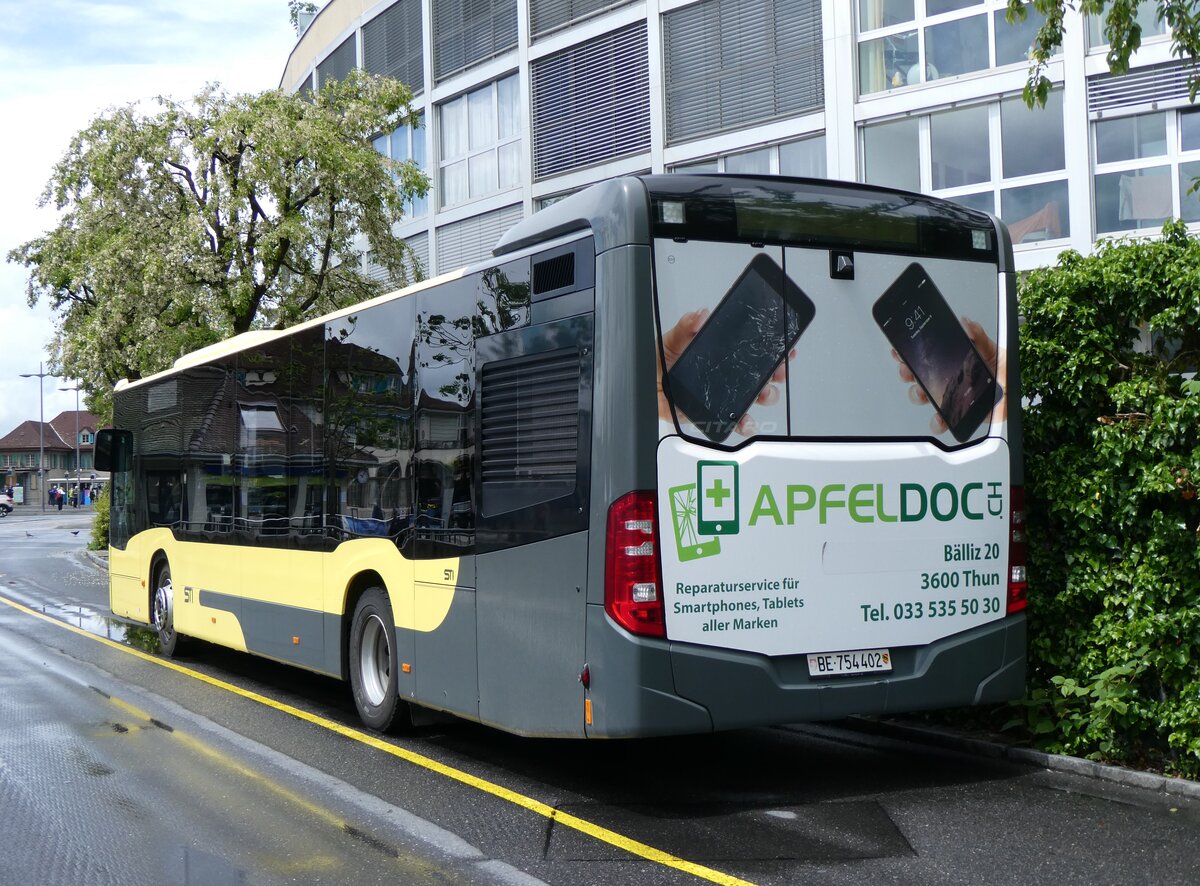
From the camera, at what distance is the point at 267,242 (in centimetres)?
2177

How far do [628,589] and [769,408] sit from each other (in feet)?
3.85

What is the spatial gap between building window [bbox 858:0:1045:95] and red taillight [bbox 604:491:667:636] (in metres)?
16.1

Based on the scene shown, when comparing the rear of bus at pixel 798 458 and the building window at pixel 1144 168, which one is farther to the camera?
the building window at pixel 1144 168

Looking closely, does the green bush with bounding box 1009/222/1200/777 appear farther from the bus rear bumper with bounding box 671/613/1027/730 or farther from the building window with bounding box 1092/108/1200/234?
the building window with bounding box 1092/108/1200/234

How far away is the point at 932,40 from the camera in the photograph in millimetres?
21016

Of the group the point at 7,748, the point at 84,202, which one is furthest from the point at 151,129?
the point at 7,748

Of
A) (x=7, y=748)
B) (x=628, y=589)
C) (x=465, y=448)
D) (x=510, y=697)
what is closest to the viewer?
(x=628, y=589)

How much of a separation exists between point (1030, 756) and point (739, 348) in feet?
10.1

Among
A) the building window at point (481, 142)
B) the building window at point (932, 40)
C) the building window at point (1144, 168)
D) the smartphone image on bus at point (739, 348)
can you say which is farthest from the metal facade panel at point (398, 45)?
the smartphone image on bus at point (739, 348)

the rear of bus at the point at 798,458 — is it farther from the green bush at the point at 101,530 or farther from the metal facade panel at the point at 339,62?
the green bush at the point at 101,530

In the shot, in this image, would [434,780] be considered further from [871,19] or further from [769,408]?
[871,19]

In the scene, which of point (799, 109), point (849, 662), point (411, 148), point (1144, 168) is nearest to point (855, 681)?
point (849, 662)

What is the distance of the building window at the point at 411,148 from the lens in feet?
109

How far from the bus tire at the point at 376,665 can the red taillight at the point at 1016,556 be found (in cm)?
385
